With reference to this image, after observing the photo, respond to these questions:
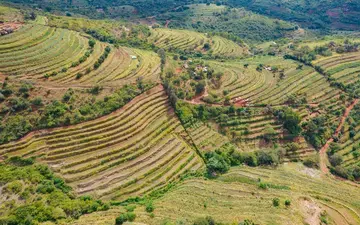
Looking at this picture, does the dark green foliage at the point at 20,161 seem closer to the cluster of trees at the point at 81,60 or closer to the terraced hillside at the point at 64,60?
the terraced hillside at the point at 64,60

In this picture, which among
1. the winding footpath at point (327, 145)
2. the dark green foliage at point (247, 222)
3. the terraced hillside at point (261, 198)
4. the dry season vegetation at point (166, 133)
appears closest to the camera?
the dark green foliage at point (247, 222)

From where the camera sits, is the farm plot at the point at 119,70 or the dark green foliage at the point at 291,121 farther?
the dark green foliage at the point at 291,121

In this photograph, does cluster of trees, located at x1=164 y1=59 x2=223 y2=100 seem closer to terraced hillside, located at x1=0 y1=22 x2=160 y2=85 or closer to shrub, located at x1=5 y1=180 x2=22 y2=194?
terraced hillside, located at x1=0 y1=22 x2=160 y2=85

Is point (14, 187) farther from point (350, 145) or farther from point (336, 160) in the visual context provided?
point (350, 145)

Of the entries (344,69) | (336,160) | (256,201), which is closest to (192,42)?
(344,69)

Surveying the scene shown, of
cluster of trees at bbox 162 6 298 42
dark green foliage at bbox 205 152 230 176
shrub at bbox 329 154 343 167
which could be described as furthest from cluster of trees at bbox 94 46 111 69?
cluster of trees at bbox 162 6 298 42

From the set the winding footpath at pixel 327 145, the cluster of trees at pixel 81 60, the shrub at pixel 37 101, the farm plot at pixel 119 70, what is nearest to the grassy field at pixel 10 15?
the cluster of trees at pixel 81 60

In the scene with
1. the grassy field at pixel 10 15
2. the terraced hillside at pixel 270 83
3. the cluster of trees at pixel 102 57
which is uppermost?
the grassy field at pixel 10 15
